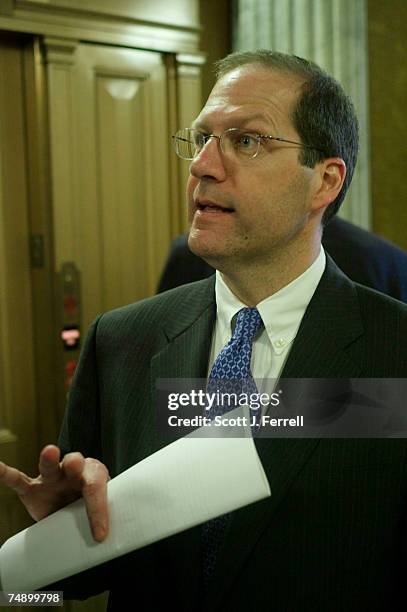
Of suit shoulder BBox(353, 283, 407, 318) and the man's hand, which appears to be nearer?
the man's hand

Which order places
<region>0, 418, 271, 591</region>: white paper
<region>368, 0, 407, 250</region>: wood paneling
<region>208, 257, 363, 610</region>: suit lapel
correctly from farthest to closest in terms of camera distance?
1. <region>368, 0, 407, 250</region>: wood paneling
2. <region>208, 257, 363, 610</region>: suit lapel
3. <region>0, 418, 271, 591</region>: white paper

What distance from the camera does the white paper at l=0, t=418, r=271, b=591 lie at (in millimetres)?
564

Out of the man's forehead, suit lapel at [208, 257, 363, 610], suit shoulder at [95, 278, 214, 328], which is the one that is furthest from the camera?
suit shoulder at [95, 278, 214, 328]

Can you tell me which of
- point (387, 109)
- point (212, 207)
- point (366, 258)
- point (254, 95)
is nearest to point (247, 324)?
point (212, 207)

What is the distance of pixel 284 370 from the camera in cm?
83

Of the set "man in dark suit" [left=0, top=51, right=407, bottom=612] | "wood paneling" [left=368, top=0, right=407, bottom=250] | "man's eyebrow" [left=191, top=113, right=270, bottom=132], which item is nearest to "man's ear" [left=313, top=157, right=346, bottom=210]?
"man in dark suit" [left=0, top=51, right=407, bottom=612]

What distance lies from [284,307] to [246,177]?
0.57 feet

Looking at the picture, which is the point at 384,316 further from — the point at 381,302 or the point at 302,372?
the point at 302,372

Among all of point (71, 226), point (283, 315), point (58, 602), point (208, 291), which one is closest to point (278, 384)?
point (283, 315)

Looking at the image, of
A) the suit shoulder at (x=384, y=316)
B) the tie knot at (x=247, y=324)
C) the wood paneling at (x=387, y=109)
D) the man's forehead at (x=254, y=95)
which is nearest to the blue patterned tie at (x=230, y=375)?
the tie knot at (x=247, y=324)

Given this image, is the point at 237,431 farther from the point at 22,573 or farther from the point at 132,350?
the point at 132,350

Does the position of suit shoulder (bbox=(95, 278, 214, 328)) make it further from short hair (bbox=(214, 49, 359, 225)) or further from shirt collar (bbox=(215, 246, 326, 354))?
short hair (bbox=(214, 49, 359, 225))

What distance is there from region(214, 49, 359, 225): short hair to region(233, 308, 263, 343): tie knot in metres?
0.20

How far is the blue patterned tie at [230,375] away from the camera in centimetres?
79
